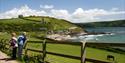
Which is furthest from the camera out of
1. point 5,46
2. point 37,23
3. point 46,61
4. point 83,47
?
point 37,23

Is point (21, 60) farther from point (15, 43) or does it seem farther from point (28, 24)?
point (28, 24)

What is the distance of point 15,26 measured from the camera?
174 m

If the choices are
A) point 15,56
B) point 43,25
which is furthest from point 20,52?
point 43,25

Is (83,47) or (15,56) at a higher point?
(83,47)

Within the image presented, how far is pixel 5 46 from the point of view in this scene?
24172 millimetres

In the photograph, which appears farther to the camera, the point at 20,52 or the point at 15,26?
the point at 15,26

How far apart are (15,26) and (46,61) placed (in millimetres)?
161294

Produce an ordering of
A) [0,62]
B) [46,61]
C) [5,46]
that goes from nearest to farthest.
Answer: [46,61], [0,62], [5,46]

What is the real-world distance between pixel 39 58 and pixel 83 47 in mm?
4445

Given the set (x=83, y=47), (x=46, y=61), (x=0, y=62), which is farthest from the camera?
(x=0, y=62)

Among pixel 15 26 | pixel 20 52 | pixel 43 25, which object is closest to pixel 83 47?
pixel 20 52

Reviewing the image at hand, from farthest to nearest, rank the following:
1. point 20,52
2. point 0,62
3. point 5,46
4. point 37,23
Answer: point 37,23, point 5,46, point 20,52, point 0,62

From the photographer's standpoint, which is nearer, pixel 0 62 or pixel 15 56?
pixel 0 62

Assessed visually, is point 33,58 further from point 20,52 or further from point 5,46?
point 5,46
